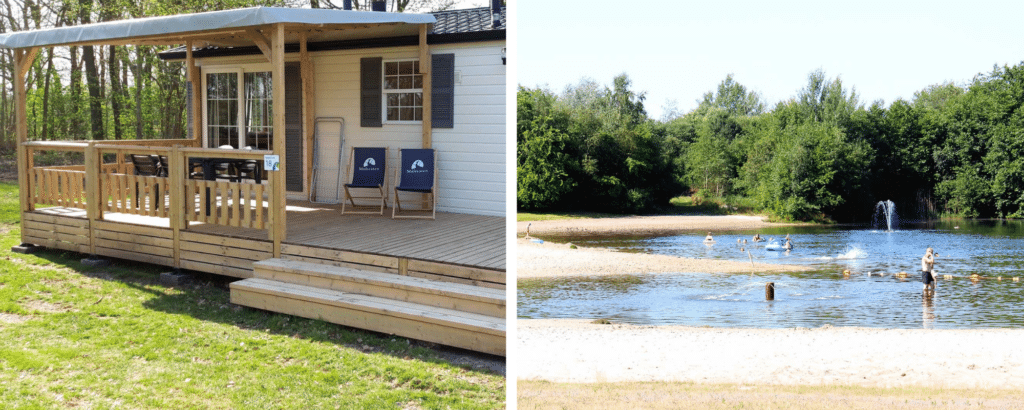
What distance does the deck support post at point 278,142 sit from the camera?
4309 mm

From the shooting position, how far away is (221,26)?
445 centimetres

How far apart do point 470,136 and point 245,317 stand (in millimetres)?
2468

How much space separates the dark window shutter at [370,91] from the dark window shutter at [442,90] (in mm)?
540

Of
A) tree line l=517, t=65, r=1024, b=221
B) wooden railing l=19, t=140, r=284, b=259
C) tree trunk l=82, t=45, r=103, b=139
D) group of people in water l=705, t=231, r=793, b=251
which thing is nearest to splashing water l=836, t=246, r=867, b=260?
group of people in water l=705, t=231, r=793, b=251

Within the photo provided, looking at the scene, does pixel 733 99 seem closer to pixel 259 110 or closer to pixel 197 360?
pixel 259 110

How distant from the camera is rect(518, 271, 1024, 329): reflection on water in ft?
40.4

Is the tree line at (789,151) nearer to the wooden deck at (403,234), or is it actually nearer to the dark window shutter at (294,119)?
the dark window shutter at (294,119)

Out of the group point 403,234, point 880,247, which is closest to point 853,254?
point 880,247

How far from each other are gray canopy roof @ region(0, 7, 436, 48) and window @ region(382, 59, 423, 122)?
11.1 inches

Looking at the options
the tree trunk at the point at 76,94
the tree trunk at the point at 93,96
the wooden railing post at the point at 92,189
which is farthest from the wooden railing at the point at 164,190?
the tree trunk at the point at 76,94

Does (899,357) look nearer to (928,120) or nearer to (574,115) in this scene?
(574,115)

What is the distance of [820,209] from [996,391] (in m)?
18.2

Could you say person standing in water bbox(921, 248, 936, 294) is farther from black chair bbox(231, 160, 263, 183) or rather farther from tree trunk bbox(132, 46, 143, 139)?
tree trunk bbox(132, 46, 143, 139)

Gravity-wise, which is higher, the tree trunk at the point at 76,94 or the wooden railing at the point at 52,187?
the tree trunk at the point at 76,94
